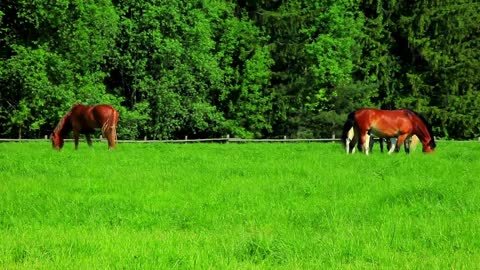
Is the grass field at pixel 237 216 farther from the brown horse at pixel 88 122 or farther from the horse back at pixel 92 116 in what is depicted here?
the horse back at pixel 92 116

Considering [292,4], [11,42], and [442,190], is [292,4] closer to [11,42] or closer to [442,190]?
[11,42]

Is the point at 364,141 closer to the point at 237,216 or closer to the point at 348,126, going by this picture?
the point at 348,126

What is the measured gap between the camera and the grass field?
23.3ft

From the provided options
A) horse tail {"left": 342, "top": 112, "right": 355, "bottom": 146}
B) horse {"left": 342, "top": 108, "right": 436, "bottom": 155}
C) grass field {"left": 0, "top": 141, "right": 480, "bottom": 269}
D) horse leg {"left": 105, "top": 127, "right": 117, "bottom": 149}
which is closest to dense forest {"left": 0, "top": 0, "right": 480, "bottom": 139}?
horse leg {"left": 105, "top": 127, "right": 117, "bottom": 149}

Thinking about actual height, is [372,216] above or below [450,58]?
below

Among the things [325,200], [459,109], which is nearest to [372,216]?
[325,200]

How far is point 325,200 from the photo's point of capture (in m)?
11.8

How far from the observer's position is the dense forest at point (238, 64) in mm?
40688

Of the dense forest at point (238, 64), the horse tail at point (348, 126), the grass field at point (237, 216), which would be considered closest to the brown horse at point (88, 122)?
the grass field at point (237, 216)

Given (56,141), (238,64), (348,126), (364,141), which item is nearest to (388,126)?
(364,141)

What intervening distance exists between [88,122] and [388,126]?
12387mm

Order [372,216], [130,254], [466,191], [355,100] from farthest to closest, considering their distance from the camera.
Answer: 1. [355,100]
2. [466,191]
3. [372,216]
4. [130,254]

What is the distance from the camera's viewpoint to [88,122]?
88.7 ft

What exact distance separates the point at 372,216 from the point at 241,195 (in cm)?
294
